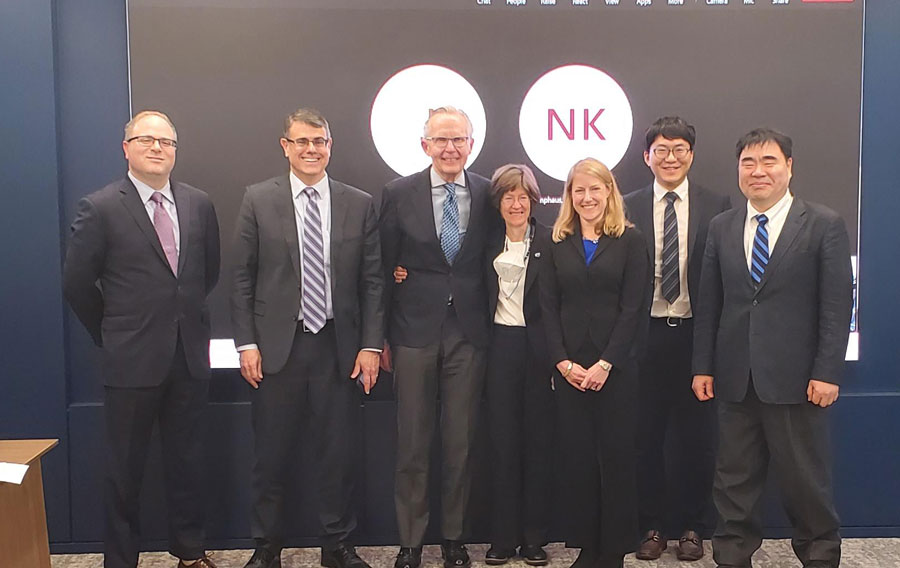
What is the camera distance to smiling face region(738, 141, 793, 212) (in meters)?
2.99

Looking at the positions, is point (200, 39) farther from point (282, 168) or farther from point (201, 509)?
point (201, 509)

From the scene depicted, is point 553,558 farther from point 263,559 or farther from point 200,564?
point 200,564

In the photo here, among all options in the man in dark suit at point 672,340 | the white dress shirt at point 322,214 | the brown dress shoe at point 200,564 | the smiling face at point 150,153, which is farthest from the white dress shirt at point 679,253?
the brown dress shoe at point 200,564

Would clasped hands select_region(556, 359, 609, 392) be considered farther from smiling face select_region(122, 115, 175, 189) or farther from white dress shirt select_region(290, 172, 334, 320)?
smiling face select_region(122, 115, 175, 189)

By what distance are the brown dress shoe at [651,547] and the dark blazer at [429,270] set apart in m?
1.20

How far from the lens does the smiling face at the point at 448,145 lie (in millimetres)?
3158

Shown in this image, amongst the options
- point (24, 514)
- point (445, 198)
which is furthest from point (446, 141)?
point (24, 514)

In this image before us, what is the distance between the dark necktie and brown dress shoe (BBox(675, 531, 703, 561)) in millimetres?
1089

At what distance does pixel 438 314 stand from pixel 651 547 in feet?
4.79

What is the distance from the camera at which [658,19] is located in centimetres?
367

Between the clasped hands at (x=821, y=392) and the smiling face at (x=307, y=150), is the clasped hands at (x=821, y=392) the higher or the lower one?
the lower one

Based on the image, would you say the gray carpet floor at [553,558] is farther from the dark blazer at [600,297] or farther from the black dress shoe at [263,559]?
the dark blazer at [600,297]

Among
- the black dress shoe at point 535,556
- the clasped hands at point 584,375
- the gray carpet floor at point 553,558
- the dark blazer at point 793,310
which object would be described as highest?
the dark blazer at point 793,310

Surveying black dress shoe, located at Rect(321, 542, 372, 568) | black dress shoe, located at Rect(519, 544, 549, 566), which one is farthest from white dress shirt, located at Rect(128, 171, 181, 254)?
black dress shoe, located at Rect(519, 544, 549, 566)
